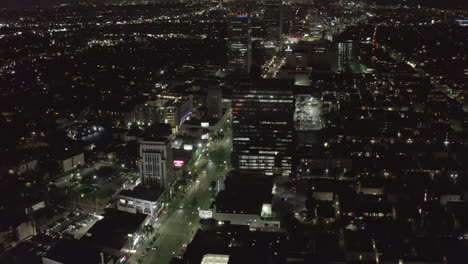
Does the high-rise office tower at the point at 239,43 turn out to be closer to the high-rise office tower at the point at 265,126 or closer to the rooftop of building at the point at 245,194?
the high-rise office tower at the point at 265,126

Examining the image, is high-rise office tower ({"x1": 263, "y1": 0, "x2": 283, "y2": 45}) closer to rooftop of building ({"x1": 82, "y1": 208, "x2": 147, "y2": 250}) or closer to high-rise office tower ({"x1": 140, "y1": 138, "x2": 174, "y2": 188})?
high-rise office tower ({"x1": 140, "y1": 138, "x2": 174, "y2": 188})

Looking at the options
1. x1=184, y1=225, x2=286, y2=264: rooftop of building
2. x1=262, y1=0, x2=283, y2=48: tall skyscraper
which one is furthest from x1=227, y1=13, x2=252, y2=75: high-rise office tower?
x1=184, y1=225, x2=286, y2=264: rooftop of building

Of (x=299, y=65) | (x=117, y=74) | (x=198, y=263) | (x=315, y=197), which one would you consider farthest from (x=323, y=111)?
(x=117, y=74)

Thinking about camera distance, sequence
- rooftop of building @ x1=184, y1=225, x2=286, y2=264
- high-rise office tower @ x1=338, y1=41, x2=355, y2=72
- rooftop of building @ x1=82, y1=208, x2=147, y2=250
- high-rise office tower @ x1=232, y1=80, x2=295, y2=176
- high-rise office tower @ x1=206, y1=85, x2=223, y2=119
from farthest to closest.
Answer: high-rise office tower @ x1=338, y1=41, x2=355, y2=72 < high-rise office tower @ x1=206, y1=85, x2=223, y2=119 < high-rise office tower @ x1=232, y1=80, x2=295, y2=176 < rooftop of building @ x1=82, y1=208, x2=147, y2=250 < rooftop of building @ x1=184, y1=225, x2=286, y2=264

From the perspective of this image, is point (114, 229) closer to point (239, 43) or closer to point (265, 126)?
point (265, 126)

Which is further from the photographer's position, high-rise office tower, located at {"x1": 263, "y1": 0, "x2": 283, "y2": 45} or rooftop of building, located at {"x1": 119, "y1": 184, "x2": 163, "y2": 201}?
high-rise office tower, located at {"x1": 263, "y1": 0, "x2": 283, "y2": 45}

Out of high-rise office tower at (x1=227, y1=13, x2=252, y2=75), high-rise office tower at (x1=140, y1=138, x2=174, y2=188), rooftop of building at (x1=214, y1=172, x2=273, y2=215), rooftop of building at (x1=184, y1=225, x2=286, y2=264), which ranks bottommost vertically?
rooftop of building at (x1=184, y1=225, x2=286, y2=264)
